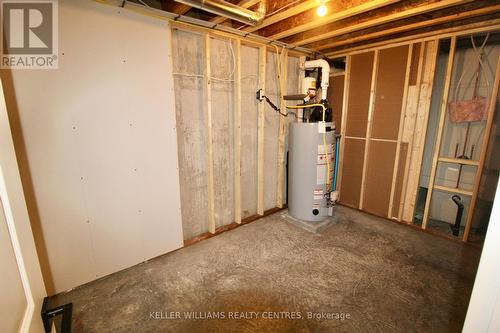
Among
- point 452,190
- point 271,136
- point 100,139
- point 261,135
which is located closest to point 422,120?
point 452,190

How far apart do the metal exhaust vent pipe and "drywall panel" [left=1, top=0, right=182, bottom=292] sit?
1.57 ft

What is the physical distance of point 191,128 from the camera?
2.47 meters

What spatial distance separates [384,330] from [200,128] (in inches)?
91.2

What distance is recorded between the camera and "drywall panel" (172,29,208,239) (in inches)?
91.1

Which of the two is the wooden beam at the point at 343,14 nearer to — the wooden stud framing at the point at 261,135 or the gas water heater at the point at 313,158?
the wooden stud framing at the point at 261,135

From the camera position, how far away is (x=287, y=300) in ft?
5.81

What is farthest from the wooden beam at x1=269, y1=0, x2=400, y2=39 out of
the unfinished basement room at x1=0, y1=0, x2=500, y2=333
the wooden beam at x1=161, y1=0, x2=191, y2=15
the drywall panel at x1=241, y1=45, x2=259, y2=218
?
the wooden beam at x1=161, y1=0, x2=191, y2=15

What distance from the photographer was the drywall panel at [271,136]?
3.05 meters

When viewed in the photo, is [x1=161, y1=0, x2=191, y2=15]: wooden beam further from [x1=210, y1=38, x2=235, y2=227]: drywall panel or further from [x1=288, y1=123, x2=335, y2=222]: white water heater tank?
[x1=288, y1=123, x2=335, y2=222]: white water heater tank

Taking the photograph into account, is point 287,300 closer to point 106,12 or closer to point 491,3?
point 106,12

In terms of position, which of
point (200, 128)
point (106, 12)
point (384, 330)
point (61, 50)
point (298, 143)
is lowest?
point (384, 330)

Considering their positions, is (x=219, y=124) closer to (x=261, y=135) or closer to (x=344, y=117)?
(x=261, y=135)

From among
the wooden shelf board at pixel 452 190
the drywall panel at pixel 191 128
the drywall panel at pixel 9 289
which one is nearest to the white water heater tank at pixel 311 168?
the drywall panel at pixel 191 128

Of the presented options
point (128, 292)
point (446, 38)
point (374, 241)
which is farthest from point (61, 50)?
point (446, 38)
